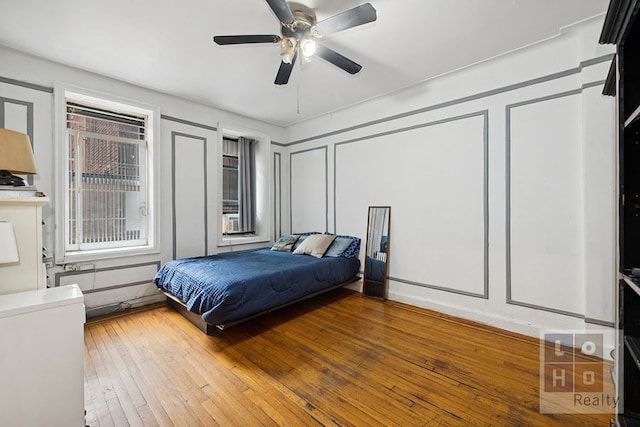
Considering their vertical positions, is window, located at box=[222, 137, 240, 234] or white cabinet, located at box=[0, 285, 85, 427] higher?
window, located at box=[222, 137, 240, 234]

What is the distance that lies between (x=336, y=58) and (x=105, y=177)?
3.08 meters

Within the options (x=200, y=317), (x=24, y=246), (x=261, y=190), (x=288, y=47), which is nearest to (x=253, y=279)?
(x=200, y=317)

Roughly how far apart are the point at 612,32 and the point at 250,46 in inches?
99.2

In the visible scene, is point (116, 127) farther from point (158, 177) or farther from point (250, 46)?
point (250, 46)

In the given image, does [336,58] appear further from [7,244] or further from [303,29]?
[7,244]

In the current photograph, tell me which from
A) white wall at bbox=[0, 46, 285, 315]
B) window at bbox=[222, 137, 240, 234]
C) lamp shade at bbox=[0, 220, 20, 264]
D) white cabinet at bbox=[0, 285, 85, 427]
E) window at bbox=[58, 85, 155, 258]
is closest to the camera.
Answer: white cabinet at bbox=[0, 285, 85, 427]

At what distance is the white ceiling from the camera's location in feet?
6.66

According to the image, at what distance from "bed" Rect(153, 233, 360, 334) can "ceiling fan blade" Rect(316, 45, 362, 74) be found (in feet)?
6.80

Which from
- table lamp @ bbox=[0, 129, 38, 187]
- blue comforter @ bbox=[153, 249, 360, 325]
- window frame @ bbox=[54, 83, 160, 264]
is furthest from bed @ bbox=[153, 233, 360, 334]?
table lamp @ bbox=[0, 129, 38, 187]

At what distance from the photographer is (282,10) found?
5.76 feet

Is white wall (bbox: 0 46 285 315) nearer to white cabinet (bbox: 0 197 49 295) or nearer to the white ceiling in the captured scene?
the white ceiling

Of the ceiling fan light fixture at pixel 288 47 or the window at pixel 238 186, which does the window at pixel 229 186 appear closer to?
the window at pixel 238 186

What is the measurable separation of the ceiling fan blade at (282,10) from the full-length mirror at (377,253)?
2461mm

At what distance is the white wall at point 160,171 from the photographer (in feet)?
8.68
